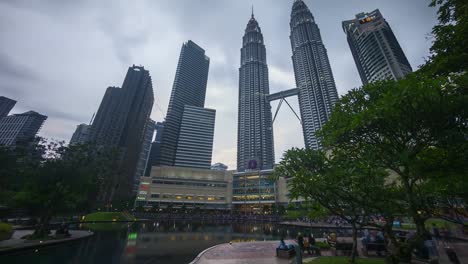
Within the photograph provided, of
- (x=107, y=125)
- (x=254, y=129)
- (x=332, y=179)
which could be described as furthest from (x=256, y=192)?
(x=107, y=125)

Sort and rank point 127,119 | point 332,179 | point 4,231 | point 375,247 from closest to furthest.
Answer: point 332,179 → point 375,247 → point 4,231 → point 127,119

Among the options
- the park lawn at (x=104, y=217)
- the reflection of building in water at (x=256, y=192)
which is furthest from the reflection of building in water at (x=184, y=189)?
the park lawn at (x=104, y=217)

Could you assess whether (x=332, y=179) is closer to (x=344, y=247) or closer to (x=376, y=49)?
(x=344, y=247)

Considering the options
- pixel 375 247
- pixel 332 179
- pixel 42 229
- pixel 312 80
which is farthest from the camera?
pixel 312 80

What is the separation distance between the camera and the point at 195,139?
15675cm

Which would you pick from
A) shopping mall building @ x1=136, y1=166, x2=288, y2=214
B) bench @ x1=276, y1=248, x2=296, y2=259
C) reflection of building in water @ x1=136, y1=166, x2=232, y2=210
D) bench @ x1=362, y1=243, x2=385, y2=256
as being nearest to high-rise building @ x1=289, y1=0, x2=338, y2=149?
shopping mall building @ x1=136, y1=166, x2=288, y2=214

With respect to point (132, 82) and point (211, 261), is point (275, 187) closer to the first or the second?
point (211, 261)

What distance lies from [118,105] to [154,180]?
81.5 m

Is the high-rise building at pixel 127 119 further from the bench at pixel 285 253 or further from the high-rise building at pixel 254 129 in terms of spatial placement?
the bench at pixel 285 253

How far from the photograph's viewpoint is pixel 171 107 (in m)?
182

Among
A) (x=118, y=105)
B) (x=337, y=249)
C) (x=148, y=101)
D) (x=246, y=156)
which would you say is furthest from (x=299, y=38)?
(x=337, y=249)

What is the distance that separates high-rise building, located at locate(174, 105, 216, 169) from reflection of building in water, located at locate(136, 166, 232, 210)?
4047 cm

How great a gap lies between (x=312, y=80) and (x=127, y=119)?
153 metres

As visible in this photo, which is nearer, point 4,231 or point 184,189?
point 4,231
